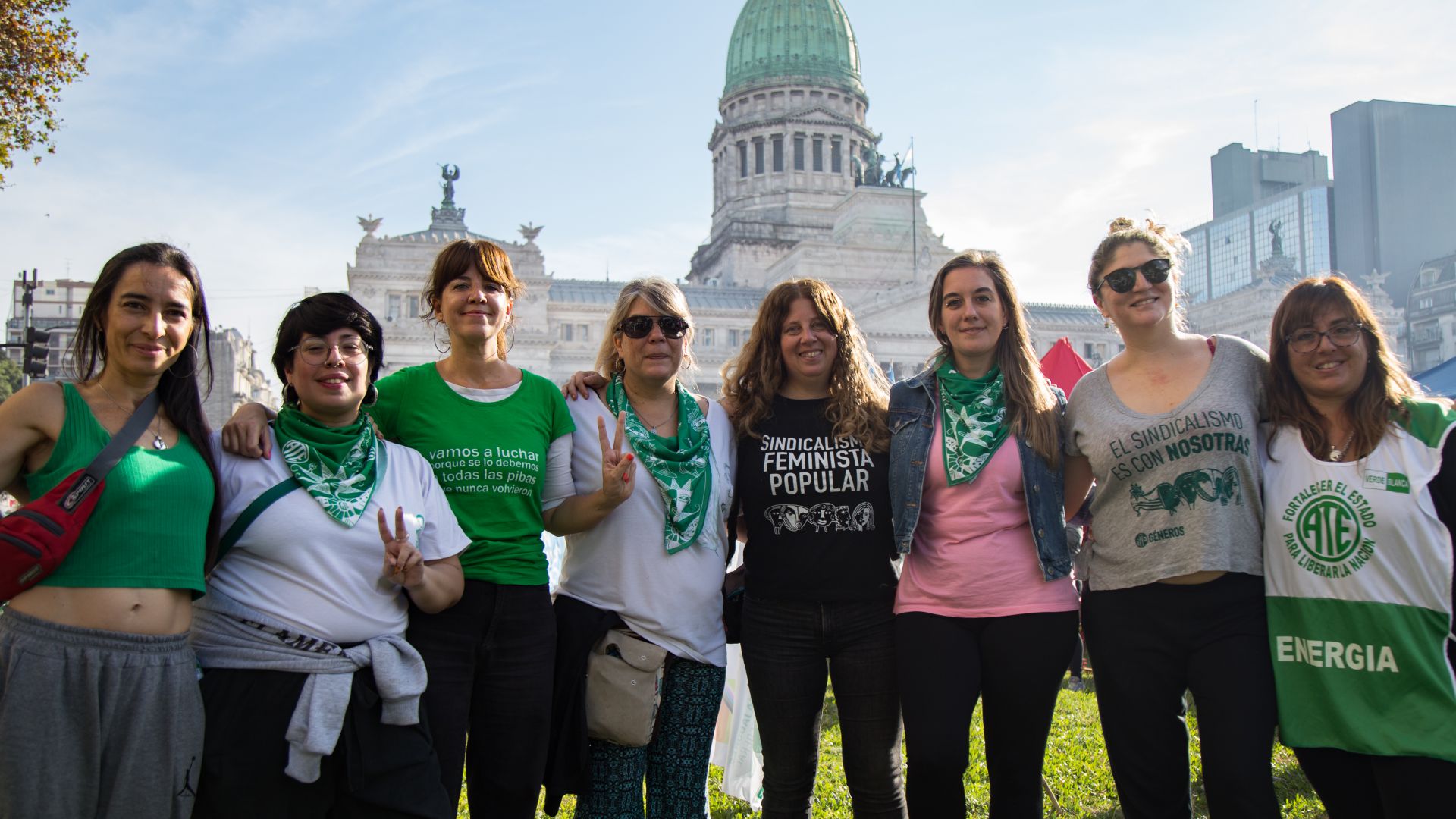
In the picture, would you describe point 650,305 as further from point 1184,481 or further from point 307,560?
point 1184,481

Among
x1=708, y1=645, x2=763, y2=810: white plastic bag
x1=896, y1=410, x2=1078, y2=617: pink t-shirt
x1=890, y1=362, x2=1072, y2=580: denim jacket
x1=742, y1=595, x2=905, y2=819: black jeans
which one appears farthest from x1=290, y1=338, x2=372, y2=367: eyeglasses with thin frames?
x1=708, y1=645, x2=763, y2=810: white plastic bag

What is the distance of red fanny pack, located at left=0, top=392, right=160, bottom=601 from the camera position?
119 inches

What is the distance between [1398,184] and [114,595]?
12968 cm

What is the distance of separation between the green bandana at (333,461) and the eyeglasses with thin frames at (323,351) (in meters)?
0.20

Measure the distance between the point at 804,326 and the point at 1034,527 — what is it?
1239mm

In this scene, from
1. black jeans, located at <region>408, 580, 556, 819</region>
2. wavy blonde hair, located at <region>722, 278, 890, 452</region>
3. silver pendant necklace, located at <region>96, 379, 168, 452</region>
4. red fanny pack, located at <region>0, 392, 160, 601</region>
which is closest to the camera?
red fanny pack, located at <region>0, 392, 160, 601</region>

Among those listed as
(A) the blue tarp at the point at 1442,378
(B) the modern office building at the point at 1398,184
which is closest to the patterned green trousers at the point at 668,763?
(A) the blue tarp at the point at 1442,378

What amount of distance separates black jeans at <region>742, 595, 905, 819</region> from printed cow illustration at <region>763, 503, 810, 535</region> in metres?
0.29

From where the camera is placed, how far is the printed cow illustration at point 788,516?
4254mm

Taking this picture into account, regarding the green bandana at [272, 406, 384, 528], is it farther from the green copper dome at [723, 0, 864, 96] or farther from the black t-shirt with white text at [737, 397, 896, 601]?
the green copper dome at [723, 0, 864, 96]

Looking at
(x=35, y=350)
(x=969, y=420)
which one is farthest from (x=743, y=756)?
(x=35, y=350)

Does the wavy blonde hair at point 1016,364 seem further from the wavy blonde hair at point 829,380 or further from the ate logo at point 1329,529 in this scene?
the ate logo at point 1329,529

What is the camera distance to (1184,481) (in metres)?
4.01

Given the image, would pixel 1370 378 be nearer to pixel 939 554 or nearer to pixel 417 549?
pixel 939 554
